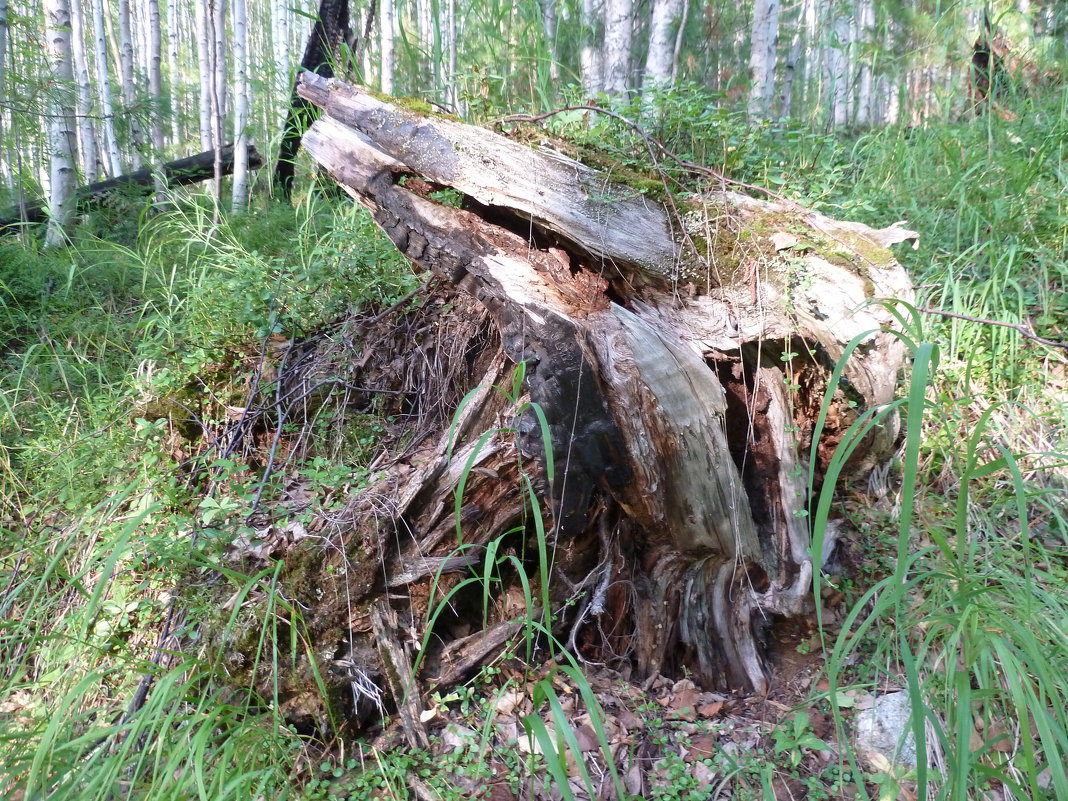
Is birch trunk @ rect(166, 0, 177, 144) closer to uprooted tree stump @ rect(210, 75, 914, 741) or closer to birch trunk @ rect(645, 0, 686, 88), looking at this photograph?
birch trunk @ rect(645, 0, 686, 88)

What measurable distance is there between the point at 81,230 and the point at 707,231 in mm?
4904

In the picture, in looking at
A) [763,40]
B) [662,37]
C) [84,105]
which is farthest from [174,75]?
[662,37]

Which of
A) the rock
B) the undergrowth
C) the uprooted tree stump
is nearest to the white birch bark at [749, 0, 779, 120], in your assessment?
the undergrowth

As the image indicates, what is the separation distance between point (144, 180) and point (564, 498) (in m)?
5.76

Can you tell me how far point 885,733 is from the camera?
1983mm

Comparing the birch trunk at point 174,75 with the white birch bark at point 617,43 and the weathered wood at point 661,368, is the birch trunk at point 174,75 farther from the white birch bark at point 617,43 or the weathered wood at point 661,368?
the weathered wood at point 661,368

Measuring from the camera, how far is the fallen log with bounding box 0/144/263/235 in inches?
208

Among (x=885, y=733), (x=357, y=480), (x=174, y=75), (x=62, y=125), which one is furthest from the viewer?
(x=174, y=75)

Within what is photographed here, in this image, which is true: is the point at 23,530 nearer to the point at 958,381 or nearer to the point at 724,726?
the point at 724,726

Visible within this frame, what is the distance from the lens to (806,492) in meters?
2.32

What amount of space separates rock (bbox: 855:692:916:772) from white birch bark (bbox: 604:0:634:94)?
4.19 meters

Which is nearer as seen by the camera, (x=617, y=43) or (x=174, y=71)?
(x=617, y=43)

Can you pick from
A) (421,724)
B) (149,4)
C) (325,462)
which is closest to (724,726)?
(421,724)

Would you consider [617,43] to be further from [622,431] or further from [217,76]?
[622,431]
